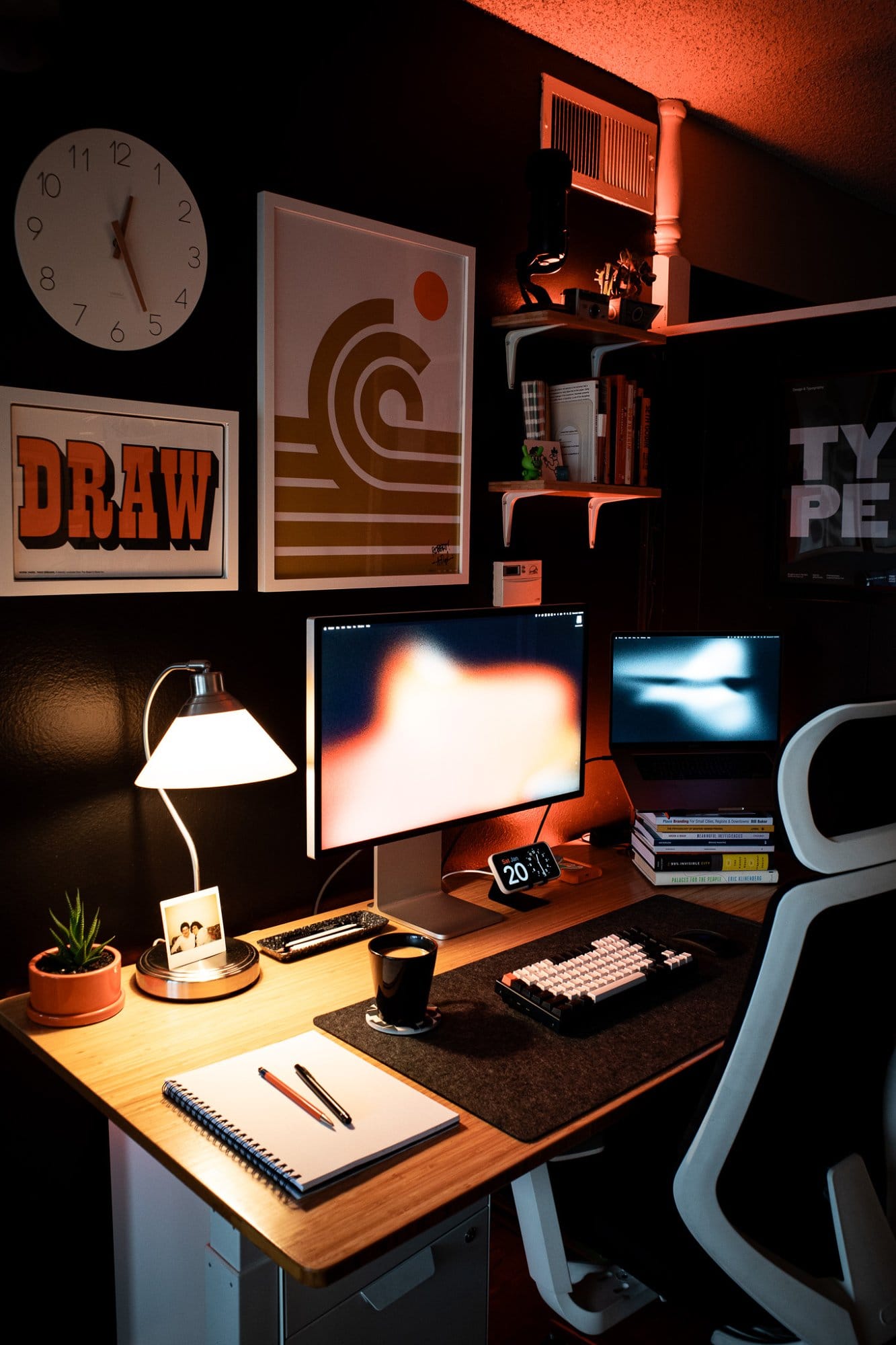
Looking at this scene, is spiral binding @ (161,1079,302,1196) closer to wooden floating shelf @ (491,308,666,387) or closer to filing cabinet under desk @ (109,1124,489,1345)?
filing cabinet under desk @ (109,1124,489,1345)

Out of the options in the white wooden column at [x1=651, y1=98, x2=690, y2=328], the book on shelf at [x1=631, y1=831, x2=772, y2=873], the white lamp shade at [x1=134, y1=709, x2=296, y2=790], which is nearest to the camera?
the white lamp shade at [x1=134, y1=709, x2=296, y2=790]

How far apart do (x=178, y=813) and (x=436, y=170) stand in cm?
138

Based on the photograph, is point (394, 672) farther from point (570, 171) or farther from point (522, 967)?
point (570, 171)

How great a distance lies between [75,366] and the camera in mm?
1606

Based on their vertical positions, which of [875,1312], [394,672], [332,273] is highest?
[332,273]

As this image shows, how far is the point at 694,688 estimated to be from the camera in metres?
2.36

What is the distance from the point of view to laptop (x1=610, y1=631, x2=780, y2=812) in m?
2.32

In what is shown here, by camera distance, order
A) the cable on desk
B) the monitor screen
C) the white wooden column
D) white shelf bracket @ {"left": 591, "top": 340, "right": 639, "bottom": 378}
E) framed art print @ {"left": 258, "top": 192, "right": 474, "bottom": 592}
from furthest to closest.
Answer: the white wooden column, white shelf bracket @ {"left": 591, "top": 340, "right": 639, "bottom": 378}, the cable on desk, framed art print @ {"left": 258, "top": 192, "right": 474, "bottom": 592}, the monitor screen

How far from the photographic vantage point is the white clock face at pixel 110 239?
154 centimetres

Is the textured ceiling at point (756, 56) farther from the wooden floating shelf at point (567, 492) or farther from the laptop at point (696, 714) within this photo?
the laptop at point (696, 714)

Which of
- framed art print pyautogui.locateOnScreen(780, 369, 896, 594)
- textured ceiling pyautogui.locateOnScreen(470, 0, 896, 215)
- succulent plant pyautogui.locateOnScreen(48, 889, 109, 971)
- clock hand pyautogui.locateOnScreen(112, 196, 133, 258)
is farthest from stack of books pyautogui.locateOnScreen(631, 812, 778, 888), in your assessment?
textured ceiling pyautogui.locateOnScreen(470, 0, 896, 215)

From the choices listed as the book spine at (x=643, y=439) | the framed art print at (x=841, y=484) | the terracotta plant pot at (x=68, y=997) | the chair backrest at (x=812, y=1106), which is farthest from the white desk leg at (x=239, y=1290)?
the framed art print at (x=841, y=484)

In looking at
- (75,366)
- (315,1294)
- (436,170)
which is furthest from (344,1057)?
(436,170)

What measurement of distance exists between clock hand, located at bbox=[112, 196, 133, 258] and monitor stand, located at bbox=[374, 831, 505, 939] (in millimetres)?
1063
